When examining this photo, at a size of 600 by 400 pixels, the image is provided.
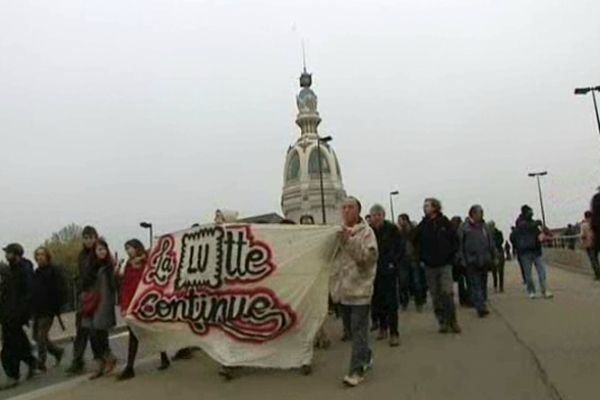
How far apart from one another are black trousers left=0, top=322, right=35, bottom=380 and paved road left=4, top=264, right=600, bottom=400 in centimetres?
181

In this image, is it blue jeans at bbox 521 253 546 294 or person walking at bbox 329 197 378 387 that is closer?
person walking at bbox 329 197 378 387

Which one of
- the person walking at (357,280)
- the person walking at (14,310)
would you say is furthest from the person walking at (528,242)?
the person walking at (14,310)

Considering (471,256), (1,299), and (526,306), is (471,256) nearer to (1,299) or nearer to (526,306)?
(526,306)

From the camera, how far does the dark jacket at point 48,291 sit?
1090 centimetres

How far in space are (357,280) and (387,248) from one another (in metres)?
2.74

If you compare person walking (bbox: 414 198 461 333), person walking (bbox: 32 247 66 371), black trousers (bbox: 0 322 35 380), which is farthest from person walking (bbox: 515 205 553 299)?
black trousers (bbox: 0 322 35 380)

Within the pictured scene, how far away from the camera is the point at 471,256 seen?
13102mm

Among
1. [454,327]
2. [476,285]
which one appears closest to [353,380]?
[454,327]

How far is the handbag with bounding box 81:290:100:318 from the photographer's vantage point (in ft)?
31.7

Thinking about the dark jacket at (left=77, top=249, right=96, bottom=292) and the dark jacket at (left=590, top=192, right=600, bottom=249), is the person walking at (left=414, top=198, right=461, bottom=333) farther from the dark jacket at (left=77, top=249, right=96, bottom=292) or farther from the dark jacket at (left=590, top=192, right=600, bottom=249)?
the dark jacket at (left=77, top=249, right=96, bottom=292)

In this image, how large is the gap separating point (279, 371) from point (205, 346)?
2.98 ft

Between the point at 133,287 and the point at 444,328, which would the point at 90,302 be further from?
the point at 444,328

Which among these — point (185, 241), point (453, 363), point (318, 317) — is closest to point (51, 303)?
point (185, 241)

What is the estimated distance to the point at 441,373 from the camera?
788 centimetres
